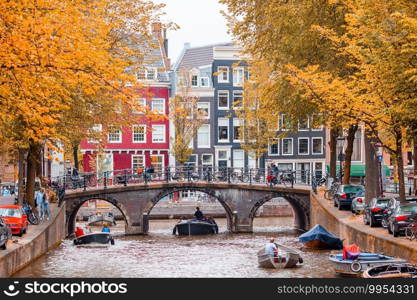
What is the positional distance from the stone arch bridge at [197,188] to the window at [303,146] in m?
23.3

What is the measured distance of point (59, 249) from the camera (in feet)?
148

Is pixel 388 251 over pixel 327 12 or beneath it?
beneath

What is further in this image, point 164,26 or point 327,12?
point 164,26

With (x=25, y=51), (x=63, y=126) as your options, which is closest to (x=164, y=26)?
(x=63, y=126)

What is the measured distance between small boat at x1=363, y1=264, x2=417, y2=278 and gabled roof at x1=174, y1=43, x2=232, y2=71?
55.9 metres

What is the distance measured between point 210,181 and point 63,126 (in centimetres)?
2025

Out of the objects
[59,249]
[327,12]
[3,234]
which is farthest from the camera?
[59,249]

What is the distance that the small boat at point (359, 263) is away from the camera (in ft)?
95.3

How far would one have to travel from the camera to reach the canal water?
114ft

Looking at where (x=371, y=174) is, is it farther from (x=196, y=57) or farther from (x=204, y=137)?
(x=196, y=57)

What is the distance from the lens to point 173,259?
40.8m

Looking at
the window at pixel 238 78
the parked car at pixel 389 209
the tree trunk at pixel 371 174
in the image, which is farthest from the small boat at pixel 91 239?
the window at pixel 238 78

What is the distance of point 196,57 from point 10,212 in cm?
4886

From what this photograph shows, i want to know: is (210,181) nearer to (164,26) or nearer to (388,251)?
(164,26)
